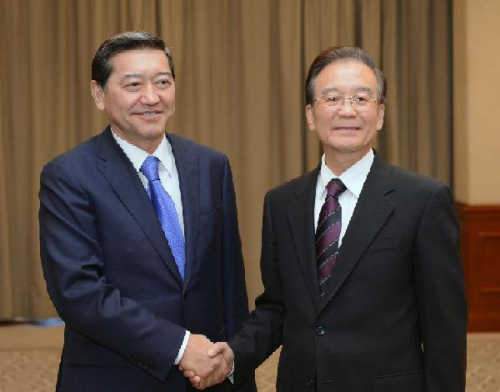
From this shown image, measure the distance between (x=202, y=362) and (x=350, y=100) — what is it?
83cm

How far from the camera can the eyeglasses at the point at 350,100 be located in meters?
2.27

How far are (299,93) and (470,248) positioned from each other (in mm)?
1826

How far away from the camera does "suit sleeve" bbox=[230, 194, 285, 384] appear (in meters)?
2.46

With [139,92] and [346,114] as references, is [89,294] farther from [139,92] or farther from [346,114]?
[346,114]

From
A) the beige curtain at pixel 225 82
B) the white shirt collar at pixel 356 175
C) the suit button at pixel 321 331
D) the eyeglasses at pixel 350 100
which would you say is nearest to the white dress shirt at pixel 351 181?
the white shirt collar at pixel 356 175

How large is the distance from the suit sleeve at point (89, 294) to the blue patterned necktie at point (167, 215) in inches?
7.2

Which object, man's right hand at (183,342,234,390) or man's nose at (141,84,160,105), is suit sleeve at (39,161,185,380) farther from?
man's nose at (141,84,160,105)

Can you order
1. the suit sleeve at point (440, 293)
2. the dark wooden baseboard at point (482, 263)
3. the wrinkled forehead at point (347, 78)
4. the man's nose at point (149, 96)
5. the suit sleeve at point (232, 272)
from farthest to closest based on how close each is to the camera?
the dark wooden baseboard at point (482, 263), the suit sleeve at point (232, 272), the man's nose at point (149, 96), the wrinkled forehead at point (347, 78), the suit sleeve at point (440, 293)

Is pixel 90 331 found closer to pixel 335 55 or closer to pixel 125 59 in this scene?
pixel 125 59

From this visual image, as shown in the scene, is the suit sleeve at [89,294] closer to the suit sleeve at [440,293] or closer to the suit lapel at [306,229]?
the suit lapel at [306,229]

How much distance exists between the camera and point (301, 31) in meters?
6.84

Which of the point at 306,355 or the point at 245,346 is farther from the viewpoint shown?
the point at 245,346

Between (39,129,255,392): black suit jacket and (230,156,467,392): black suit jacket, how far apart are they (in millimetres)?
338

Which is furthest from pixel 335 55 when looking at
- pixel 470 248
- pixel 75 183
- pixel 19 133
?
pixel 19 133
